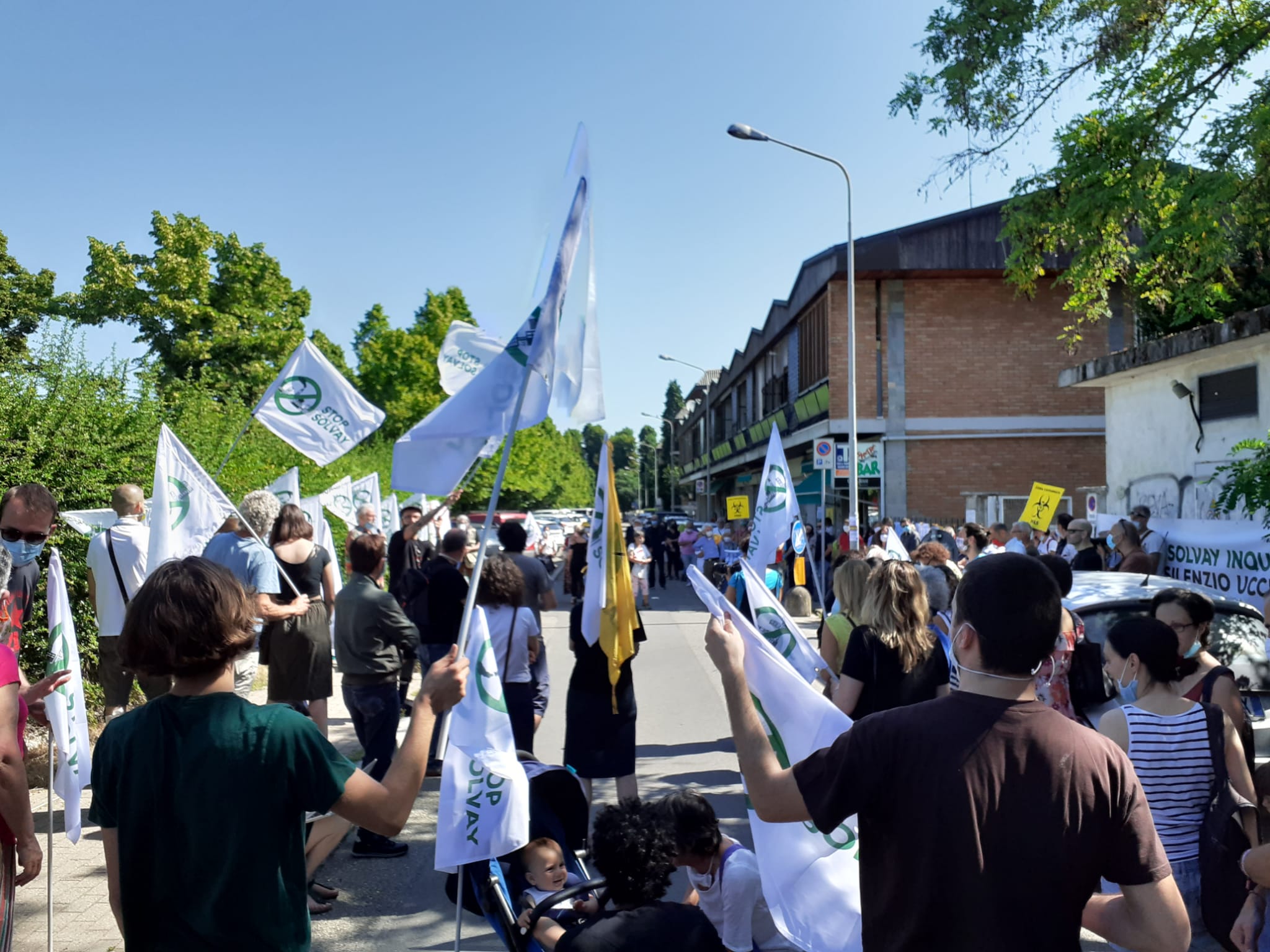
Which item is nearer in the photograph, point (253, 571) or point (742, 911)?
point (742, 911)

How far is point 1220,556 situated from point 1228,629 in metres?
3.68

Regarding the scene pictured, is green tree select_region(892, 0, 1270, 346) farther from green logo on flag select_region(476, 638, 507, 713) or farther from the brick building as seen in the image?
the brick building

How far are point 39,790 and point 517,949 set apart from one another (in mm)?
4948

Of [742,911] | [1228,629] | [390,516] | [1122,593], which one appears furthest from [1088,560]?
[390,516]

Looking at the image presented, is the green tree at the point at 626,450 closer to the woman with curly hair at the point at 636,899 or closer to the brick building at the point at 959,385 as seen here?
the brick building at the point at 959,385

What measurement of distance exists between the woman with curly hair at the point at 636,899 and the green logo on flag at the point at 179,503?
13.3ft

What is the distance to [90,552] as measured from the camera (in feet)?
20.6

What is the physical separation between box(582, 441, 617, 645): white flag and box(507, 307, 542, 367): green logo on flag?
1454 millimetres

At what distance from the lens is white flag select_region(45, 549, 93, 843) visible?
430 cm

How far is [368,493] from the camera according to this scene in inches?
618

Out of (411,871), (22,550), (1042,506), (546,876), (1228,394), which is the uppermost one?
(1228,394)

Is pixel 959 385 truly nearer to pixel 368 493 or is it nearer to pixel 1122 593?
pixel 368 493

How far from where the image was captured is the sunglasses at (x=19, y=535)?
4.23 meters

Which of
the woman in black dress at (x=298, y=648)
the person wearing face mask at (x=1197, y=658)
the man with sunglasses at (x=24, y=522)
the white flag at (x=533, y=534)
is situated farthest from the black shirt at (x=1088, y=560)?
the white flag at (x=533, y=534)
